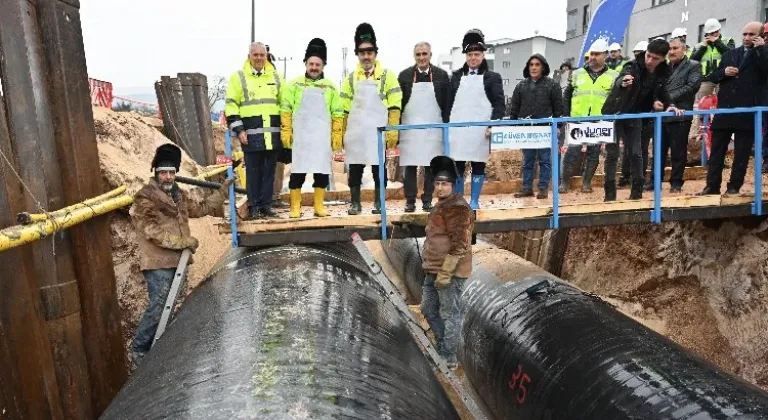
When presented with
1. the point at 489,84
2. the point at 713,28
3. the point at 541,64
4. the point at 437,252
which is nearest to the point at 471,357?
the point at 437,252

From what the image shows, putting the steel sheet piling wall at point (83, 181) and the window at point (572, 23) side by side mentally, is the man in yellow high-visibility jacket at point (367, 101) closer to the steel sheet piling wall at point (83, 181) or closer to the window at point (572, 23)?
the steel sheet piling wall at point (83, 181)

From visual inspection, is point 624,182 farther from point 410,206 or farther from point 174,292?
point 174,292

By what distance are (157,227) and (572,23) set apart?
99.3 ft

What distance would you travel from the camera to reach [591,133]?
5.95 m

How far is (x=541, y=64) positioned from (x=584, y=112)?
111 cm

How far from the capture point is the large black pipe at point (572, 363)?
10.5 feet

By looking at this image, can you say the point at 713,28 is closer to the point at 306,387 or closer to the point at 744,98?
the point at 744,98

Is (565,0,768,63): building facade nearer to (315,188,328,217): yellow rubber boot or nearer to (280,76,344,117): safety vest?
(280,76,344,117): safety vest

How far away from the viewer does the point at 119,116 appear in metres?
10.2

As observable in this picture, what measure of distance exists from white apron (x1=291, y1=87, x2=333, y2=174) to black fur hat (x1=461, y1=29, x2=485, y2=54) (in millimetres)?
1511

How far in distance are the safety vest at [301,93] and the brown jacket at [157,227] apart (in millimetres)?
1324

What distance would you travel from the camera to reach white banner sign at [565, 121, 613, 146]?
233 inches

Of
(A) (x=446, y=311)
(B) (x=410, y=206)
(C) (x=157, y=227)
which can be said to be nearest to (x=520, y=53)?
(B) (x=410, y=206)

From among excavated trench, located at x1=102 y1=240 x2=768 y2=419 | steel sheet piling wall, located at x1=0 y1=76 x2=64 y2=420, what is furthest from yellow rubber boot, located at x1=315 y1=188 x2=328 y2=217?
steel sheet piling wall, located at x1=0 y1=76 x2=64 y2=420
